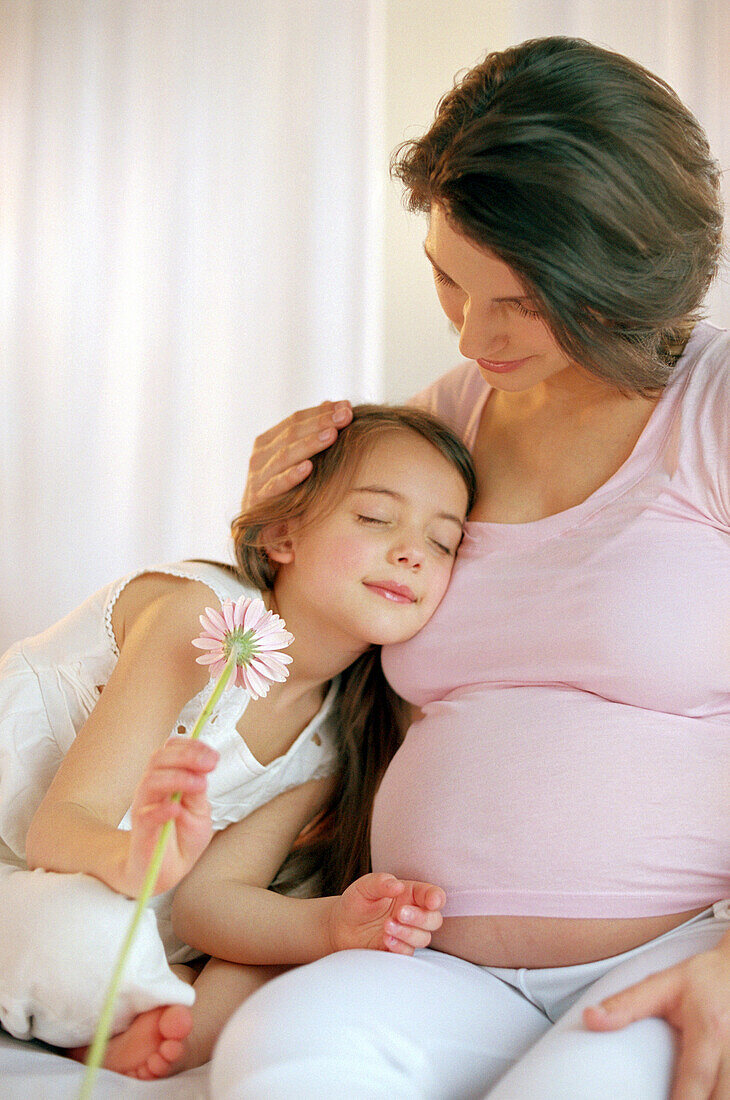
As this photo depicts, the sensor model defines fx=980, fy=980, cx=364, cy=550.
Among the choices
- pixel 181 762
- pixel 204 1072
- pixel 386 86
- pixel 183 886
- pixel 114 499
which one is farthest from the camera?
pixel 114 499

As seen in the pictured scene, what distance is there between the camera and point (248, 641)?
68cm

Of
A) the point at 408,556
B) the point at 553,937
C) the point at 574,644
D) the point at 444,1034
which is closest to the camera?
the point at 444,1034

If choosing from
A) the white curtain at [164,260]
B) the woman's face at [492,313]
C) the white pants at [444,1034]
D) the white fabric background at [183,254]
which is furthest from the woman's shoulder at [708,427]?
the white curtain at [164,260]

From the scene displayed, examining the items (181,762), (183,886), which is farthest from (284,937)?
(181,762)

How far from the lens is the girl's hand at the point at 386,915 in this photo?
884 mm

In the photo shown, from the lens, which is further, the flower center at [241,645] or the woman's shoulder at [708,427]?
the woman's shoulder at [708,427]

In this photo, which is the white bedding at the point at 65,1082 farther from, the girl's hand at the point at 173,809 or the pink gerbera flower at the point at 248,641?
the pink gerbera flower at the point at 248,641

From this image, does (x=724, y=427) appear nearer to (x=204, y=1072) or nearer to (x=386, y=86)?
(x=204, y=1072)

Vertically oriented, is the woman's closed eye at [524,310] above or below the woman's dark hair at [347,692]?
above

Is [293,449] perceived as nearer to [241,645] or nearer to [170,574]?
[170,574]

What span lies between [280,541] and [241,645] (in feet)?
1.87

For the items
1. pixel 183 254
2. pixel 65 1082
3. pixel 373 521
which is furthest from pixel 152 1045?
pixel 183 254

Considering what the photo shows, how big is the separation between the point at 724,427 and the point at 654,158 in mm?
267

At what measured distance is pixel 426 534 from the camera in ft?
3.82
